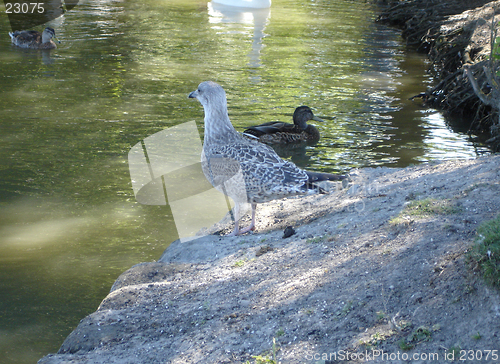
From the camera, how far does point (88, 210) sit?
809cm

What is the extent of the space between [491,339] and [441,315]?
1.34ft

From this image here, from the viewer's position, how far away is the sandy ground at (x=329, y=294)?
3586 millimetres

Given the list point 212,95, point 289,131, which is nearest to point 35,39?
point 289,131

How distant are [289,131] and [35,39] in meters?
10.6

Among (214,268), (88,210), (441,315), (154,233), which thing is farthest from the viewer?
(88,210)

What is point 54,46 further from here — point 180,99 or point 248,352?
point 248,352

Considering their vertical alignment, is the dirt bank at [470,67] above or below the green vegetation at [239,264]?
above

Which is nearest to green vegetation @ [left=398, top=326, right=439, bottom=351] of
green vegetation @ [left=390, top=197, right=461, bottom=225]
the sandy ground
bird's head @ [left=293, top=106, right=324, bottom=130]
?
the sandy ground

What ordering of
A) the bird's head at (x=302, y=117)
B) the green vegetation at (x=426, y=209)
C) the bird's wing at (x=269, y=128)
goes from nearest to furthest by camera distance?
the green vegetation at (x=426, y=209), the bird's wing at (x=269, y=128), the bird's head at (x=302, y=117)

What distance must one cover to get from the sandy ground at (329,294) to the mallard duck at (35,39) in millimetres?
13453

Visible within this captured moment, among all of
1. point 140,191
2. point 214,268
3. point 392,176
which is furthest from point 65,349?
point 392,176

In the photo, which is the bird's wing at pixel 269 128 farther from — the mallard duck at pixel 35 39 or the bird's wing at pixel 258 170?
the mallard duck at pixel 35 39

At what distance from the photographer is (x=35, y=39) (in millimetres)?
17453

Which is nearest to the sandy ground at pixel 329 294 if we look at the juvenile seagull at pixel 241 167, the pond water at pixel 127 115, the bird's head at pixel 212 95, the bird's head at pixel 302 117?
the juvenile seagull at pixel 241 167
